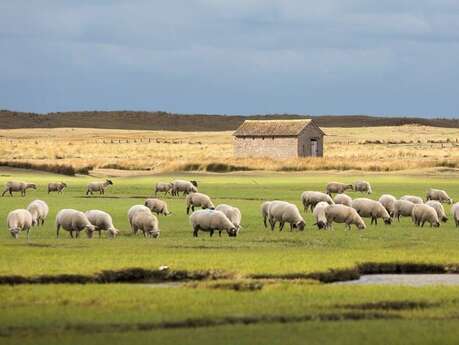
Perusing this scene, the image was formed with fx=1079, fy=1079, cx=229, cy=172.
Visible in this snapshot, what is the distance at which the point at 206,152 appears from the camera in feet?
416

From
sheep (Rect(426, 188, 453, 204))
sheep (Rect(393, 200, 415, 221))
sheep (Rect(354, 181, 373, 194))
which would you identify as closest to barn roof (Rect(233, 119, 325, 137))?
sheep (Rect(354, 181, 373, 194))

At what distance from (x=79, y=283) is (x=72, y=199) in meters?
28.6

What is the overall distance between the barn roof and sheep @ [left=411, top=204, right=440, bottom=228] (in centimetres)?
5741

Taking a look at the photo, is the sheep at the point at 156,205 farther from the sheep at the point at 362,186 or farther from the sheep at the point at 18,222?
the sheep at the point at 362,186

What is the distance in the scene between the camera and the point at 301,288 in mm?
21391

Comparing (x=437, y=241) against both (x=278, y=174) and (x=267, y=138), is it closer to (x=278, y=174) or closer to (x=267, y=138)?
(x=278, y=174)

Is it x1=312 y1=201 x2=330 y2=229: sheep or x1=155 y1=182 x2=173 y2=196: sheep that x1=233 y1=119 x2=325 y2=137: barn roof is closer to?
x1=155 y1=182 x2=173 y2=196: sheep

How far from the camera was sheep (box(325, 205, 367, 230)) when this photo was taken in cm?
3488

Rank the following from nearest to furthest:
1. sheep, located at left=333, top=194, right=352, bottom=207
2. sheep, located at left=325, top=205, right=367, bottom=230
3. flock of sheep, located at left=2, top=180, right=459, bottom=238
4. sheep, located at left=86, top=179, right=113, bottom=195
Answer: flock of sheep, located at left=2, top=180, right=459, bottom=238 → sheep, located at left=325, top=205, right=367, bottom=230 → sheep, located at left=333, top=194, right=352, bottom=207 → sheep, located at left=86, top=179, right=113, bottom=195

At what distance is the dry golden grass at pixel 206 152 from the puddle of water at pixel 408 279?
194ft

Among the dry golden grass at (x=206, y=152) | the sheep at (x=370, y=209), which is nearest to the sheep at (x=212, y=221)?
the sheep at (x=370, y=209)

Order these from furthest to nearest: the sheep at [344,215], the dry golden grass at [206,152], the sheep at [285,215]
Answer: the dry golden grass at [206,152]
the sheep at [344,215]
the sheep at [285,215]

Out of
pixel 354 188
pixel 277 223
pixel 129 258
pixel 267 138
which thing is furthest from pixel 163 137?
pixel 129 258

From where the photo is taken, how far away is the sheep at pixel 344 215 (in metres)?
34.9
